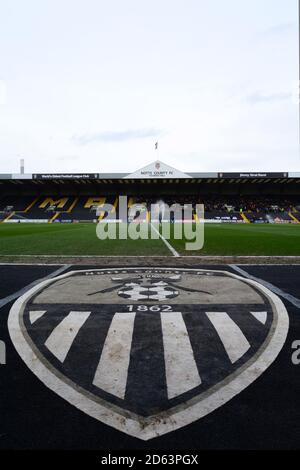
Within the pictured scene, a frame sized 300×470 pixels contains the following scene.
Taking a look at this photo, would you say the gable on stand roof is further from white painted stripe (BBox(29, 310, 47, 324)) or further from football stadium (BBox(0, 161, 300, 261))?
white painted stripe (BBox(29, 310, 47, 324))

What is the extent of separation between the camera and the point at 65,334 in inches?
143

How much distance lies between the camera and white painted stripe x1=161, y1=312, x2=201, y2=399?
257 centimetres

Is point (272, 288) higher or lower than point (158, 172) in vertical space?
lower

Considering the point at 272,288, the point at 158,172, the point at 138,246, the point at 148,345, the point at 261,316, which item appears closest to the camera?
the point at 148,345

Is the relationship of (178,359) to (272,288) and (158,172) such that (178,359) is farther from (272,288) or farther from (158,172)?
(158,172)

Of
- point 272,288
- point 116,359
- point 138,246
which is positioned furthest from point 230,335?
point 138,246

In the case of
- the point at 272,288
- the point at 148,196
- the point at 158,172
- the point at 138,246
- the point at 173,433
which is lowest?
the point at 173,433

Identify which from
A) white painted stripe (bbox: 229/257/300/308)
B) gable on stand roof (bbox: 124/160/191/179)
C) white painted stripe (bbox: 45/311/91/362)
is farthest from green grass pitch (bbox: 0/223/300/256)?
gable on stand roof (bbox: 124/160/191/179)

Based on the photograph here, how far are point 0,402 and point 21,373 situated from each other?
41 cm

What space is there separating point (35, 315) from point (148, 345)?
6.02 ft

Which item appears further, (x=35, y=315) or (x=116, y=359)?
(x=35, y=315)

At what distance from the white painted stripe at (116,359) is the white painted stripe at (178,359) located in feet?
1.26

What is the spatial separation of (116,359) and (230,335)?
1360 mm

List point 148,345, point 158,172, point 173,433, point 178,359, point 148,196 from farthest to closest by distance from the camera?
point 148,196 < point 158,172 < point 148,345 < point 178,359 < point 173,433
